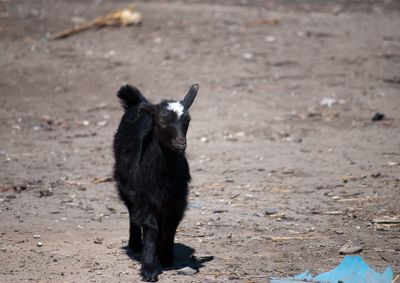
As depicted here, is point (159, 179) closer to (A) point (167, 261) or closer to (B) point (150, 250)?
(B) point (150, 250)

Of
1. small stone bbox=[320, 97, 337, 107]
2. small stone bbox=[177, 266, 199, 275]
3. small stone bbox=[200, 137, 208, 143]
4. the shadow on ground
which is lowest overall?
the shadow on ground

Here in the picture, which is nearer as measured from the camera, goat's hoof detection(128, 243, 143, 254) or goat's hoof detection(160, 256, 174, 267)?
goat's hoof detection(160, 256, 174, 267)

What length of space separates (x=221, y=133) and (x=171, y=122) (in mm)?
4161

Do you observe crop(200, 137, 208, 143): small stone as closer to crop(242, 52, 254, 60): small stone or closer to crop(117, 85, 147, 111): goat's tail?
crop(242, 52, 254, 60): small stone

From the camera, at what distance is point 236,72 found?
39.8ft

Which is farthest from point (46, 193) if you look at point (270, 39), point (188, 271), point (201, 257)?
point (270, 39)

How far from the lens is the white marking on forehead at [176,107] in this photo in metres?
6.07

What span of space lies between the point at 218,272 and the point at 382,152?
3.81m

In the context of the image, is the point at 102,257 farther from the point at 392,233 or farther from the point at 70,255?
the point at 392,233

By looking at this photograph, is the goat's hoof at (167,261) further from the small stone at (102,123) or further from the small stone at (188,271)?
the small stone at (102,123)

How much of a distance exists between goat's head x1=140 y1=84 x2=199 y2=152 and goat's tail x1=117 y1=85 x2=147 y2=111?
605 millimetres

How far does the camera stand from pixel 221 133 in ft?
33.4

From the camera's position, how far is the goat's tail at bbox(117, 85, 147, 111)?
22.2 ft

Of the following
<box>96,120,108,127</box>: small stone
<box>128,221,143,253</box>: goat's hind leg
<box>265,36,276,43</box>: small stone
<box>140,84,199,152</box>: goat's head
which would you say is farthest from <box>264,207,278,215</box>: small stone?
<box>265,36,276,43</box>: small stone
